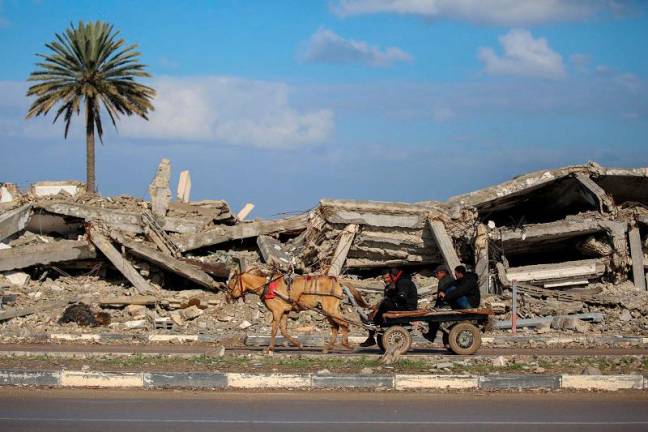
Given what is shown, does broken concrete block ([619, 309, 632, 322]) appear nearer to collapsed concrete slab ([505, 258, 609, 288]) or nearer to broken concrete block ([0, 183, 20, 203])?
collapsed concrete slab ([505, 258, 609, 288])

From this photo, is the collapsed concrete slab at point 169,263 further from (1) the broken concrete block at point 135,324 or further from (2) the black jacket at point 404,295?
(2) the black jacket at point 404,295

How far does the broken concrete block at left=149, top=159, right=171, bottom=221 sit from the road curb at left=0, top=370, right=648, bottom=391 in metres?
14.7

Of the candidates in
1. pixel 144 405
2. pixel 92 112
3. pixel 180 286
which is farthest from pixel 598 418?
pixel 92 112

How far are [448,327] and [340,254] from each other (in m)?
8.49

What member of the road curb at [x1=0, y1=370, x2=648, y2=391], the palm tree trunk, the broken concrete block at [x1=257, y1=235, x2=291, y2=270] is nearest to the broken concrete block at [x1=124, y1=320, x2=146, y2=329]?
the broken concrete block at [x1=257, y1=235, x2=291, y2=270]

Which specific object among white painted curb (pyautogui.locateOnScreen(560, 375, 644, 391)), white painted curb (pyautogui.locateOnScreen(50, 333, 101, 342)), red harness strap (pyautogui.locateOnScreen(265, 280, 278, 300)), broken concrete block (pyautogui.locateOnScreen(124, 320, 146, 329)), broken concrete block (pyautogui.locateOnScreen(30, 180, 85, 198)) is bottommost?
white painted curb (pyautogui.locateOnScreen(560, 375, 644, 391))

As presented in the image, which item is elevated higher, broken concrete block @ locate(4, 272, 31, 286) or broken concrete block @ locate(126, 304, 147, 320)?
broken concrete block @ locate(4, 272, 31, 286)

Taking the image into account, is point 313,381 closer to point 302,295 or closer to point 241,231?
point 302,295

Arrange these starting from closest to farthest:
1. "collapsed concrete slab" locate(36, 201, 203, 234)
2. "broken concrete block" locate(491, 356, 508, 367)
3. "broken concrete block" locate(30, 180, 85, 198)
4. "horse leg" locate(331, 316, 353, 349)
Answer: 1. "broken concrete block" locate(491, 356, 508, 367)
2. "horse leg" locate(331, 316, 353, 349)
3. "collapsed concrete slab" locate(36, 201, 203, 234)
4. "broken concrete block" locate(30, 180, 85, 198)

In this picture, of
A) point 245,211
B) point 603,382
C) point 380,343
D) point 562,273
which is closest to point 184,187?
point 245,211

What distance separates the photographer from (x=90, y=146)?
4503cm

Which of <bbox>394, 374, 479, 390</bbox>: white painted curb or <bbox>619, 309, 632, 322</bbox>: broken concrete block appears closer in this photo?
<bbox>394, 374, 479, 390</bbox>: white painted curb

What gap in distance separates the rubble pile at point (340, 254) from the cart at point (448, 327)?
18.9ft

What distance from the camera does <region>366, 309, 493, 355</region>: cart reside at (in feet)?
49.5
